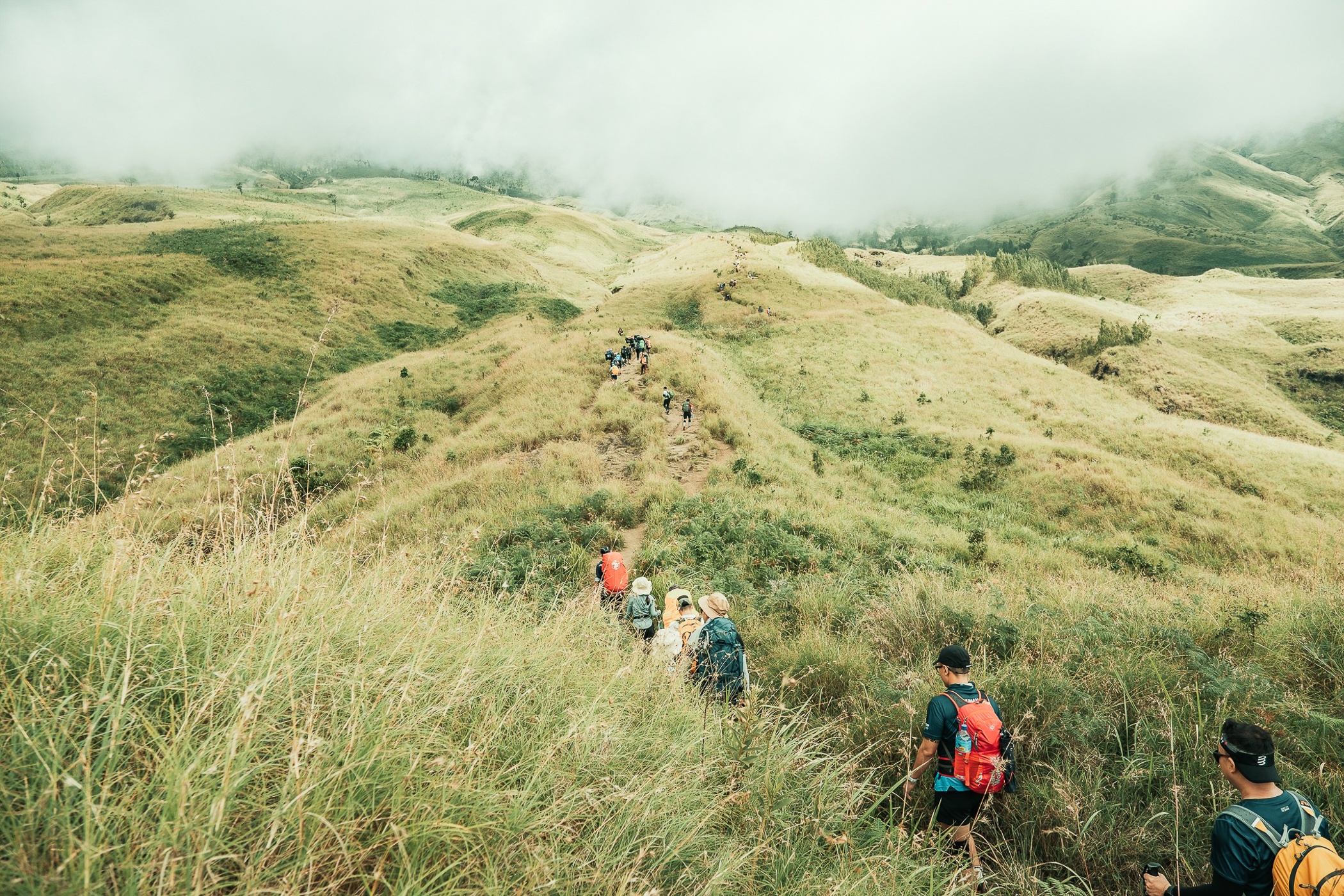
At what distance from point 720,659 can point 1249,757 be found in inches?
147

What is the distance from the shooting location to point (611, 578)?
27.3ft

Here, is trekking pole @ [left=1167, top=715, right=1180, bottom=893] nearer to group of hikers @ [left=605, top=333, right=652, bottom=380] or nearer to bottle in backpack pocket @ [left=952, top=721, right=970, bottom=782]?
bottle in backpack pocket @ [left=952, top=721, right=970, bottom=782]

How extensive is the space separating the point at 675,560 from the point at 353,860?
342 inches

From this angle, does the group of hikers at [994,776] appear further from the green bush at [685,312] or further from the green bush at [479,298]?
the green bush at [479,298]

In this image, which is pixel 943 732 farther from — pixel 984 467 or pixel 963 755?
pixel 984 467

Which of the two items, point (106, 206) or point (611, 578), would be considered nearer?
point (611, 578)

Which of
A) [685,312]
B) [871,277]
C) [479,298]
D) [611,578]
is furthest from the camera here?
[871,277]

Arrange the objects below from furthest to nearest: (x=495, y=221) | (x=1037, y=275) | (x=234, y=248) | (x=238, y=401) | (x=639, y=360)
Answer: (x=495, y=221) → (x=1037, y=275) → (x=234, y=248) → (x=238, y=401) → (x=639, y=360)

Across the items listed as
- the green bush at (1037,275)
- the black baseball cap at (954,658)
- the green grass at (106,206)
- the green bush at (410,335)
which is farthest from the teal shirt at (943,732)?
the green bush at (1037,275)

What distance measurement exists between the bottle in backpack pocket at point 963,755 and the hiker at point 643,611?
13.0ft

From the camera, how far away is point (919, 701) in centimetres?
490

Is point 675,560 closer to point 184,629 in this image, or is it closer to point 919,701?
point 919,701

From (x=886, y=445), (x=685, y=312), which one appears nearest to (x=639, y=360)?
(x=886, y=445)

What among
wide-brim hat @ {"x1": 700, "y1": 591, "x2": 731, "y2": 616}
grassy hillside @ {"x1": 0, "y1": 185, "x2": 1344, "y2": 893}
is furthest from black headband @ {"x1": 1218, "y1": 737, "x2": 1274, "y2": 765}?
wide-brim hat @ {"x1": 700, "y1": 591, "x2": 731, "y2": 616}
